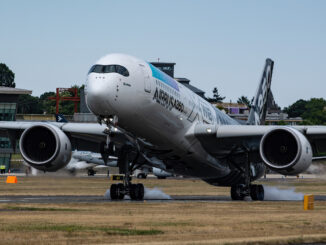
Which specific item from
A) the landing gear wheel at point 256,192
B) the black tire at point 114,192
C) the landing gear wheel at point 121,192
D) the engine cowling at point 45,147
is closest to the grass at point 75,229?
the engine cowling at point 45,147

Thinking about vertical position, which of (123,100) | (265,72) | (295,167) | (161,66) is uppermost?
(161,66)

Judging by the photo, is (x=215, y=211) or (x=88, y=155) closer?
(x=215, y=211)

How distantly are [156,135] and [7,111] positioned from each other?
306 feet

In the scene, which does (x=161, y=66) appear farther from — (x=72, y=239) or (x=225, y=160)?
(x=72, y=239)

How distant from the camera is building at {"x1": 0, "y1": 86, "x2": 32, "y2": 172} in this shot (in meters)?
120

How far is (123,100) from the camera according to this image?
2956cm

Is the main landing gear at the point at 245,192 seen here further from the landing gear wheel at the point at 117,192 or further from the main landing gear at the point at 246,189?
the landing gear wheel at the point at 117,192

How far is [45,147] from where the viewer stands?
33.9 meters

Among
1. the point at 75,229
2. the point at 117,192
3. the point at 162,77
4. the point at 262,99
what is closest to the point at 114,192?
the point at 117,192

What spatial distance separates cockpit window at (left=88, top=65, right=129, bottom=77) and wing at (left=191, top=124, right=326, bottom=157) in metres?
6.01

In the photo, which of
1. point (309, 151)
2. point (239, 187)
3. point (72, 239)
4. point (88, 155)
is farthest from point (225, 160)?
point (88, 155)

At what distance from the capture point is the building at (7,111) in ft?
395

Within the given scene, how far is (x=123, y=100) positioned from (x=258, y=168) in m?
16.6

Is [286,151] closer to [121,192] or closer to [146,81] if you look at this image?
[146,81]
